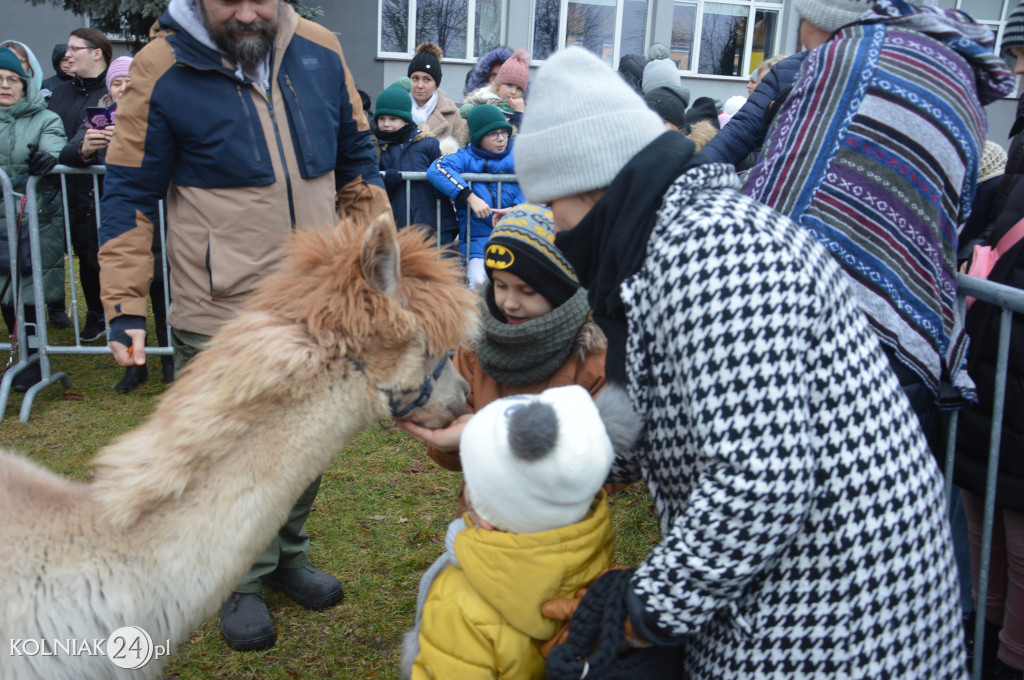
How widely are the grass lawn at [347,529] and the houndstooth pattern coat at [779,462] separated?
2185mm

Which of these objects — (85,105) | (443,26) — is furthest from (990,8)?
(85,105)

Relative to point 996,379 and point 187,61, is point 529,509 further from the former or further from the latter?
point 187,61

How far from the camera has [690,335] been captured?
1.44 metres

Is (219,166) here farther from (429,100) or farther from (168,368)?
(429,100)

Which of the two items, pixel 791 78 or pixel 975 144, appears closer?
pixel 975 144

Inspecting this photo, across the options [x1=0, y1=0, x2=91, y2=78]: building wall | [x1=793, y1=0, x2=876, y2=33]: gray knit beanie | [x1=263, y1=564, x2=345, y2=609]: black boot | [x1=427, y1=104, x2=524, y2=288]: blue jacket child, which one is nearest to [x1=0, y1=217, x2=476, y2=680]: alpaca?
[x1=793, y1=0, x2=876, y2=33]: gray knit beanie

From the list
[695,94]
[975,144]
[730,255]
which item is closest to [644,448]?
[730,255]

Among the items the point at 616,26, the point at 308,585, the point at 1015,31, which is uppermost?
the point at 1015,31

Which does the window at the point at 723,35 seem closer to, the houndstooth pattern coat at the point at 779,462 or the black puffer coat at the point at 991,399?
the black puffer coat at the point at 991,399

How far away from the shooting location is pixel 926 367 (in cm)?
204

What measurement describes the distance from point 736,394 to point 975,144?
1208mm

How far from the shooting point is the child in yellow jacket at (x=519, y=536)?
1646 mm

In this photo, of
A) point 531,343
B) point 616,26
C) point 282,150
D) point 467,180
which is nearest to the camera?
point 531,343

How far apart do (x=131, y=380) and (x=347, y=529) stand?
3262 millimetres
